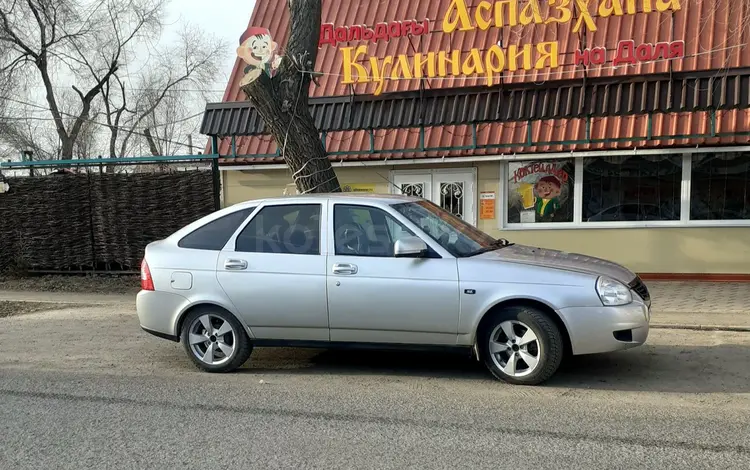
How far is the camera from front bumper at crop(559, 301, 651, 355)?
535cm

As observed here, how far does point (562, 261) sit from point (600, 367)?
3.81 feet

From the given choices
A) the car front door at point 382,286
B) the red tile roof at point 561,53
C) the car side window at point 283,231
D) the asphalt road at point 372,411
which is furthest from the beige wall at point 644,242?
the car front door at point 382,286

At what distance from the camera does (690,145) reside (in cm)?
1088

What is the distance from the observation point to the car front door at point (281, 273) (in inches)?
234

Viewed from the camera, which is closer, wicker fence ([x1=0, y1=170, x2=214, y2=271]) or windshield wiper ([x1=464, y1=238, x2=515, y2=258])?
windshield wiper ([x1=464, y1=238, x2=515, y2=258])

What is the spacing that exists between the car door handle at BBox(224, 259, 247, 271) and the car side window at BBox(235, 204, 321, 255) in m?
0.12

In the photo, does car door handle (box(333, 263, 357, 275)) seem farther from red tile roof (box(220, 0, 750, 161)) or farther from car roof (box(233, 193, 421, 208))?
red tile roof (box(220, 0, 750, 161))

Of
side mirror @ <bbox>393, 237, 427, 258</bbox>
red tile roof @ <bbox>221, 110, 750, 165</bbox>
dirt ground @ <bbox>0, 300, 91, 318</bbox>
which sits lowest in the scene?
dirt ground @ <bbox>0, 300, 91, 318</bbox>

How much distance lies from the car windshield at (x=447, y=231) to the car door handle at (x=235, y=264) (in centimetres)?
153

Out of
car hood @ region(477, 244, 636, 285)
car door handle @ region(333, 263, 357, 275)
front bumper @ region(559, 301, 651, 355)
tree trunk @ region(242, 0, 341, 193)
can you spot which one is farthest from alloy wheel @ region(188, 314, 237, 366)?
front bumper @ region(559, 301, 651, 355)

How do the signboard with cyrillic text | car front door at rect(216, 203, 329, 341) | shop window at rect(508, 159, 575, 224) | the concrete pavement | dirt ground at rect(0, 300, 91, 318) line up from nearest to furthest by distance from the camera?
1. car front door at rect(216, 203, 329, 341)
2. the concrete pavement
3. dirt ground at rect(0, 300, 91, 318)
4. the signboard with cyrillic text
5. shop window at rect(508, 159, 575, 224)

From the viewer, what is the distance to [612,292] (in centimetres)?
541

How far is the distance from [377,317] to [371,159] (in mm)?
6994

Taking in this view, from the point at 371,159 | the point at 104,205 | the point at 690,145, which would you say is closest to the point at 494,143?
the point at 371,159
